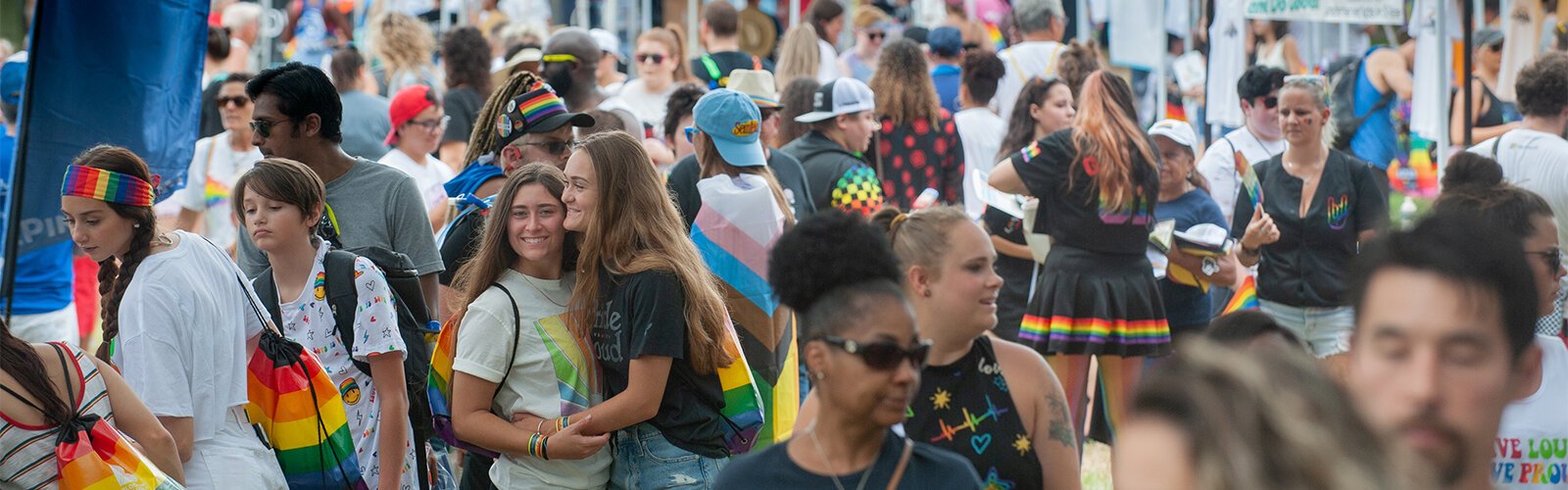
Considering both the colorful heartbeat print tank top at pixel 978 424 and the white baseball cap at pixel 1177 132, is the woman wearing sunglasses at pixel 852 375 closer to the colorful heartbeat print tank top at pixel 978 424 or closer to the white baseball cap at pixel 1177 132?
the colorful heartbeat print tank top at pixel 978 424

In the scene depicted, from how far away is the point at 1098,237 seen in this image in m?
6.49

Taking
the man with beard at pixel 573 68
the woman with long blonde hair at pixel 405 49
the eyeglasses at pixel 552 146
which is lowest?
the eyeglasses at pixel 552 146

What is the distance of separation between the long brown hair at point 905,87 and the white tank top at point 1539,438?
5136mm

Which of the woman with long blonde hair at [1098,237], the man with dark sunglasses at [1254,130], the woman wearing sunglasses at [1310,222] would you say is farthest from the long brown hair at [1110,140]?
the man with dark sunglasses at [1254,130]

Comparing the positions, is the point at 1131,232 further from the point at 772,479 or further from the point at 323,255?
the point at 772,479

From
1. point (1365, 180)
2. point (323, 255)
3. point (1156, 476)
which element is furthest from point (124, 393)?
point (1365, 180)

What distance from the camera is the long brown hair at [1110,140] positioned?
6344 mm

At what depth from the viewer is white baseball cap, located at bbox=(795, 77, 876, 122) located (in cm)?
730

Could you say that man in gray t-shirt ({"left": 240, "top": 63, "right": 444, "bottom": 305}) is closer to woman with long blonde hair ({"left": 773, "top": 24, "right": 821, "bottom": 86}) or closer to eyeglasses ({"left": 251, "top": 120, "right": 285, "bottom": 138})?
eyeglasses ({"left": 251, "top": 120, "right": 285, "bottom": 138})

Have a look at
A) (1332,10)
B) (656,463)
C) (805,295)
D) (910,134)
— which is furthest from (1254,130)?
(805,295)

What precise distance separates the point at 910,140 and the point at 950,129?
0.23 m

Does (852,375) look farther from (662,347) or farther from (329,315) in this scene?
(329,315)

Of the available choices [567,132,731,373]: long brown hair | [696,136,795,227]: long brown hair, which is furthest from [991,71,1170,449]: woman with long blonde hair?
[567,132,731,373]: long brown hair

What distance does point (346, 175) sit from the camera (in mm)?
4996
